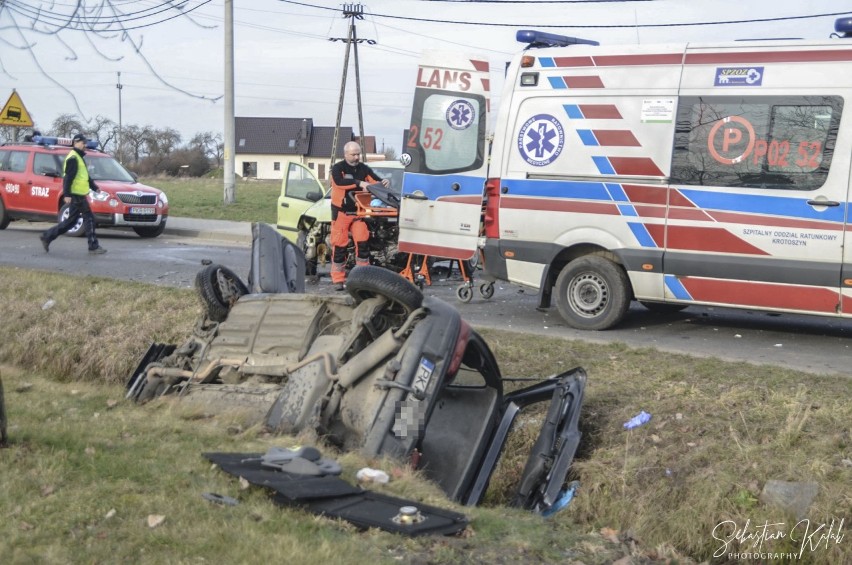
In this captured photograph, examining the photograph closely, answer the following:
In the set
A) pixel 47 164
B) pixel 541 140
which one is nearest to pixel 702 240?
pixel 541 140

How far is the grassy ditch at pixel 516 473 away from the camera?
12.9 ft

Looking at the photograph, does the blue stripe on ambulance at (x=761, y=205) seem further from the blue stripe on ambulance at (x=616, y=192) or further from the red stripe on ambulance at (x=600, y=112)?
the red stripe on ambulance at (x=600, y=112)

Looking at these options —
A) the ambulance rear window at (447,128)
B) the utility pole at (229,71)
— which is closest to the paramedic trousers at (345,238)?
the ambulance rear window at (447,128)

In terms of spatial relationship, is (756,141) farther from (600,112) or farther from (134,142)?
(134,142)

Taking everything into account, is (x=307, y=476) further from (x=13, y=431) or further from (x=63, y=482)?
(x=13, y=431)

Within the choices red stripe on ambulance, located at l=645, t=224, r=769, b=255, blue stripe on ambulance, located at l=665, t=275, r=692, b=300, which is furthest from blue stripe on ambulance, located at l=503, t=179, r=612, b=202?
blue stripe on ambulance, located at l=665, t=275, r=692, b=300

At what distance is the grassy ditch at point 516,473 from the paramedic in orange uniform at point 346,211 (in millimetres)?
3463

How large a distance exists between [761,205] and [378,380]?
4.76 m

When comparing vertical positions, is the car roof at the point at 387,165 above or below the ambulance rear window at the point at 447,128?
below

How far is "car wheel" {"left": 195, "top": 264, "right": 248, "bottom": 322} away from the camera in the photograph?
695cm

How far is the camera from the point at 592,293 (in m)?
9.65

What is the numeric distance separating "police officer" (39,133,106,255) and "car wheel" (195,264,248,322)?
30.4 ft

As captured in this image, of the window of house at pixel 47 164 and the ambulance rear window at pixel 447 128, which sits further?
the window of house at pixel 47 164
